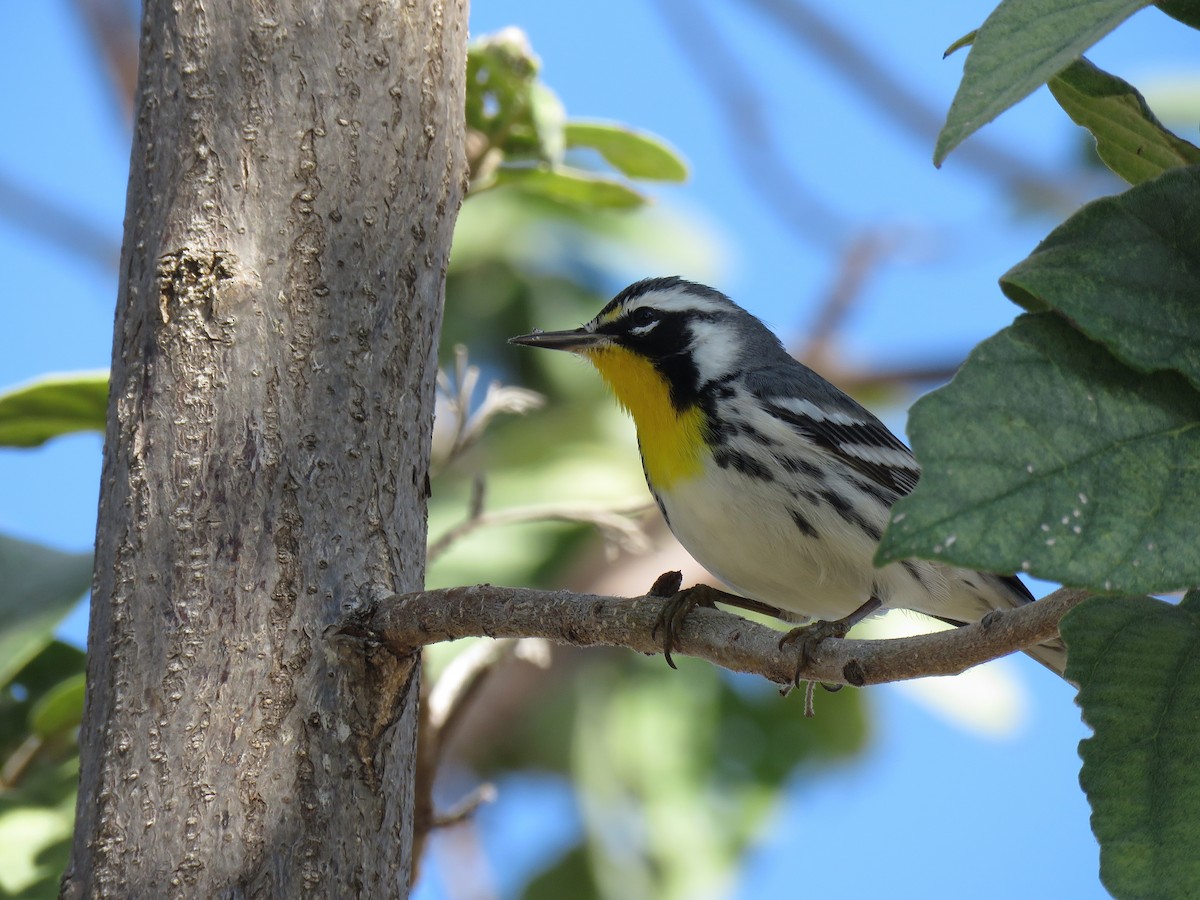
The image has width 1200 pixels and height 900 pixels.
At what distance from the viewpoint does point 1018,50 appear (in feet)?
2.76

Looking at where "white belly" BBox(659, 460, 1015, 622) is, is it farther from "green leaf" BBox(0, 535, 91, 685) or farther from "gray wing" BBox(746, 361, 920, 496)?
"green leaf" BBox(0, 535, 91, 685)

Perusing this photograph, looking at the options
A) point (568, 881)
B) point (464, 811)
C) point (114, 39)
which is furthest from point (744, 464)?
point (114, 39)

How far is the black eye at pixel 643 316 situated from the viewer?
8.54 feet

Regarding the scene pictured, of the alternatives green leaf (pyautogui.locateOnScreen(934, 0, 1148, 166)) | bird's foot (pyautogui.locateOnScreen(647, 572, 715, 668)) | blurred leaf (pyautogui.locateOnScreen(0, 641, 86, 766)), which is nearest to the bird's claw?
bird's foot (pyautogui.locateOnScreen(647, 572, 715, 668))

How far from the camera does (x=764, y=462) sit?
215 cm

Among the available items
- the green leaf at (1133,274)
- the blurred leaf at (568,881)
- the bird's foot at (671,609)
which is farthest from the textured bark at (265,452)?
the blurred leaf at (568,881)

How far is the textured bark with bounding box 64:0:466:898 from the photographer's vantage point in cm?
125

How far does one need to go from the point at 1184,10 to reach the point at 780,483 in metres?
1.20

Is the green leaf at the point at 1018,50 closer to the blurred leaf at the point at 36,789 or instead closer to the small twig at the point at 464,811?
the small twig at the point at 464,811

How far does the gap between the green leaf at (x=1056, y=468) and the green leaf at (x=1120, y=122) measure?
27 centimetres

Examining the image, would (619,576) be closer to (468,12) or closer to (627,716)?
(627,716)

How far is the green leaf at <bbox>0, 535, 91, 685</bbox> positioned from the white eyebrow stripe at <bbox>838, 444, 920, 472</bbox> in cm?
127

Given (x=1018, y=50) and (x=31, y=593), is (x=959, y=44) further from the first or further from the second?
(x=31, y=593)

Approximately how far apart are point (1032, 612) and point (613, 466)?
2.06 m
